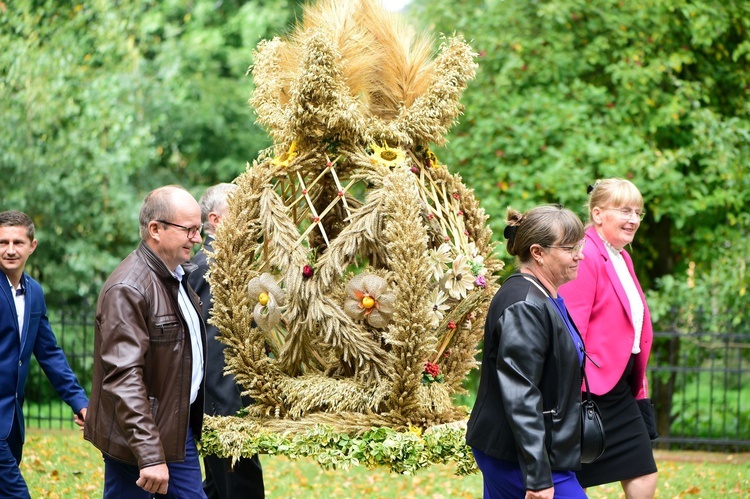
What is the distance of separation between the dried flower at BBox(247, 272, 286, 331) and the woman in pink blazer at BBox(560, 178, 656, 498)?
1338 millimetres

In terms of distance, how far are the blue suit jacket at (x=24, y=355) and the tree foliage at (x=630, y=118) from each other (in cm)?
511

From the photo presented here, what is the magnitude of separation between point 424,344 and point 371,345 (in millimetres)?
285

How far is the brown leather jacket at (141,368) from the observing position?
10.3ft

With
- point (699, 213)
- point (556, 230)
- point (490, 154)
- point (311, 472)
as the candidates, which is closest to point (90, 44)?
point (490, 154)

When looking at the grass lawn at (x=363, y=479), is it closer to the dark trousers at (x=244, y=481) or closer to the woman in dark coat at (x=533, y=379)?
the dark trousers at (x=244, y=481)

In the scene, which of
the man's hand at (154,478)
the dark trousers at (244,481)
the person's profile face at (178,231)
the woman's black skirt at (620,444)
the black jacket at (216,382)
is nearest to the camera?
the man's hand at (154,478)

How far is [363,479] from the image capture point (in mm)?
7422

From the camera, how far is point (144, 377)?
3.29m

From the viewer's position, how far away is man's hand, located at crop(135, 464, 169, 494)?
307 centimetres

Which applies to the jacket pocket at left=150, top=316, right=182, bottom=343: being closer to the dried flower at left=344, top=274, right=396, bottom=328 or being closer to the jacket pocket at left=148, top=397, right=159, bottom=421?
the jacket pocket at left=148, top=397, right=159, bottom=421

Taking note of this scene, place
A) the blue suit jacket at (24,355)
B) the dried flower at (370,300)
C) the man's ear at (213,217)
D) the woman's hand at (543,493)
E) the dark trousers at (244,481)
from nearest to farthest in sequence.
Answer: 1. the woman's hand at (543,493)
2. the dried flower at (370,300)
3. the blue suit jacket at (24,355)
4. the man's ear at (213,217)
5. the dark trousers at (244,481)

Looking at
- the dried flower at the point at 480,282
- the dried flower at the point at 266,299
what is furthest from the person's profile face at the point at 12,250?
the dried flower at the point at 480,282

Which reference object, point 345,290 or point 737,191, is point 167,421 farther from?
point 737,191

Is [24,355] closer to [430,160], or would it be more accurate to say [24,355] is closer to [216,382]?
[216,382]
